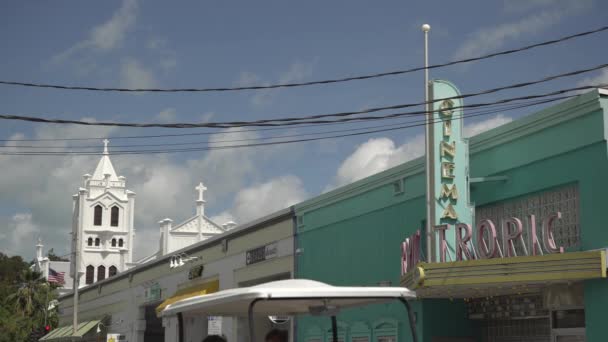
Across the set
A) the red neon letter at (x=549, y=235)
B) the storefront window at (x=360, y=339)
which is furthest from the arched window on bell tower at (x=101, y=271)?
the red neon letter at (x=549, y=235)

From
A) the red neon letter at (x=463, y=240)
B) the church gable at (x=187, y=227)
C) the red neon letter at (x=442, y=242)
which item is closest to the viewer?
the red neon letter at (x=463, y=240)

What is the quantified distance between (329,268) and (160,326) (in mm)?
20614

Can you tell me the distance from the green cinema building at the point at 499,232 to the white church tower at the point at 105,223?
74.6m

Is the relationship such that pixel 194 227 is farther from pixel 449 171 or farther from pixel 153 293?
pixel 449 171

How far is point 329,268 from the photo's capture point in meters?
25.1

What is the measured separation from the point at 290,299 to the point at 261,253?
20227 millimetres

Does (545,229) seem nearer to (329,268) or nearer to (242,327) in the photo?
(329,268)

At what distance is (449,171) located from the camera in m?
18.1

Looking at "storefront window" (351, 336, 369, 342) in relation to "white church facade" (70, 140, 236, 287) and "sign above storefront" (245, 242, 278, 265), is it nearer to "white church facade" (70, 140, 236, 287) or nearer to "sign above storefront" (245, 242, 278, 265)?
"sign above storefront" (245, 242, 278, 265)

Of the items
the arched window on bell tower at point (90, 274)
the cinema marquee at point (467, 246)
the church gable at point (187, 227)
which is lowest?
the cinema marquee at point (467, 246)

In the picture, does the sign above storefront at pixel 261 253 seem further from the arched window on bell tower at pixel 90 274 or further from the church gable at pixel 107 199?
the church gable at pixel 107 199

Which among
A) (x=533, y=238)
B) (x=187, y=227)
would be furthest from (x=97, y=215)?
(x=533, y=238)

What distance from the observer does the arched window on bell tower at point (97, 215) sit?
95000 mm

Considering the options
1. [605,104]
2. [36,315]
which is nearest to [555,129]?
[605,104]
